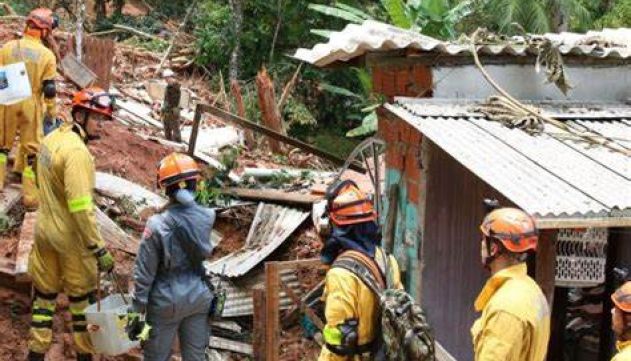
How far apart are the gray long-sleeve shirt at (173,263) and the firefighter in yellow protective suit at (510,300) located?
7.78 ft

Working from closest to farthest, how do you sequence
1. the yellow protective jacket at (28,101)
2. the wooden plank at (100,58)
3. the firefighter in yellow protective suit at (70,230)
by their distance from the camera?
the firefighter in yellow protective suit at (70,230) < the yellow protective jacket at (28,101) < the wooden plank at (100,58)

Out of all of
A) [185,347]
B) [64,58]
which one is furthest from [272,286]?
[64,58]

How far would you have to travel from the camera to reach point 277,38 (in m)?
20.9

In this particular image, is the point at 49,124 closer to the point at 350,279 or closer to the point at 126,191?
the point at 126,191

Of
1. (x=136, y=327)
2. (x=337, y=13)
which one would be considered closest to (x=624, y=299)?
(x=136, y=327)

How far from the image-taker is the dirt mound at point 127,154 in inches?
440

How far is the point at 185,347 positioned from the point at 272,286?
1.33 meters

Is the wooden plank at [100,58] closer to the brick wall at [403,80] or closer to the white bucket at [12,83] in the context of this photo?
the white bucket at [12,83]

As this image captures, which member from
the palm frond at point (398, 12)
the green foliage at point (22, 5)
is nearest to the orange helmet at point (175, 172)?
the palm frond at point (398, 12)

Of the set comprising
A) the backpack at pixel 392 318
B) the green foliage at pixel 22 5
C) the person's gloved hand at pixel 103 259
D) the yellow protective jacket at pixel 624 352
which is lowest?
the person's gloved hand at pixel 103 259

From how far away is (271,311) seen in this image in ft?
25.5

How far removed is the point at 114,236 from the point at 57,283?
2119 millimetres

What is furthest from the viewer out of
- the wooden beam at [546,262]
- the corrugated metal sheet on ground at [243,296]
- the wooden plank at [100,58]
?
the wooden plank at [100,58]

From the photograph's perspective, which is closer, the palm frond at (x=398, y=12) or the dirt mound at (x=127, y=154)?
the palm frond at (x=398, y=12)
